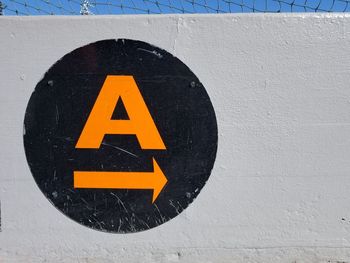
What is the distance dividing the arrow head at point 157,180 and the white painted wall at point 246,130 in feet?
0.68

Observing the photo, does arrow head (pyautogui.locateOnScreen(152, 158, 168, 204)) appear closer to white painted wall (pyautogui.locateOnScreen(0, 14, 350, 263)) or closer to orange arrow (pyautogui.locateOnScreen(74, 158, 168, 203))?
orange arrow (pyautogui.locateOnScreen(74, 158, 168, 203))

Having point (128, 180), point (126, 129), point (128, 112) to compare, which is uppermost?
point (128, 112)

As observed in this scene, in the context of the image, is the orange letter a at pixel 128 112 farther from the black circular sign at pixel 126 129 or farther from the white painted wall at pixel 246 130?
the white painted wall at pixel 246 130

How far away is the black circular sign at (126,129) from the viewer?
2.75 meters

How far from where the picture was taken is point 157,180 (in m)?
2.77

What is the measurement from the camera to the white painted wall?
108 inches

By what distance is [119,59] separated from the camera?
276 centimetres

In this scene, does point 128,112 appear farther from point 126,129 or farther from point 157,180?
point 157,180

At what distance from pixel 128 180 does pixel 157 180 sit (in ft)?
0.58

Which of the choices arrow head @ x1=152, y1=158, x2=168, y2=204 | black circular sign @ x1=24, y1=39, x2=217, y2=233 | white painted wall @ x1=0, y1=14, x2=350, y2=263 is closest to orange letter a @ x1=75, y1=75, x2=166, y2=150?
black circular sign @ x1=24, y1=39, x2=217, y2=233

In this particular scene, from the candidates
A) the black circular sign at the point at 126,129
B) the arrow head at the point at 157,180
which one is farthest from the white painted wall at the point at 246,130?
the arrow head at the point at 157,180

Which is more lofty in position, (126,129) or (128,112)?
(128,112)

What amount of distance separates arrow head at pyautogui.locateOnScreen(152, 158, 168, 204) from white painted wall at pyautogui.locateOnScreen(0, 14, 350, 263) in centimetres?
21

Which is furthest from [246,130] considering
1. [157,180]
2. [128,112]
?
[128,112]
